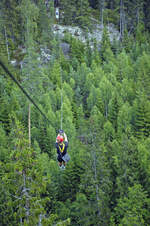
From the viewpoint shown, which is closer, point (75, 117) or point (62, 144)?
point (62, 144)

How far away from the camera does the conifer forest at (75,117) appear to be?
533 inches

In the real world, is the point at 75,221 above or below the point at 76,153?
below

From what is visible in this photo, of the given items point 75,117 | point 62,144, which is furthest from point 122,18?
point 62,144

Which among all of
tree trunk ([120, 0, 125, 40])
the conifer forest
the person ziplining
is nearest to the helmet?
the person ziplining

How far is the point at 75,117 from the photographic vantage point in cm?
3528

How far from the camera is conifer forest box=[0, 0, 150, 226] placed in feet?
44.4

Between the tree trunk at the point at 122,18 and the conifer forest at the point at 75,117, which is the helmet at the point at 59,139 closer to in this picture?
the conifer forest at the point at 75,117

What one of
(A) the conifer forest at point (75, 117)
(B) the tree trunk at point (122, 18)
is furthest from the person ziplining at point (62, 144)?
(B) the tree trunk at point (122, 18)

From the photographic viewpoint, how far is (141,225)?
47.3 feet

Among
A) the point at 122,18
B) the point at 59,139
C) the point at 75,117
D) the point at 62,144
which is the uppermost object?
the point at 122,18

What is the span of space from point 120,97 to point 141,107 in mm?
5368

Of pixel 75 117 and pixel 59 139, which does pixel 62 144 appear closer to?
pixel 59 139

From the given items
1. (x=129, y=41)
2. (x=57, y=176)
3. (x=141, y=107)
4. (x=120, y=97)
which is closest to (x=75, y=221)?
(x=57, y=176)

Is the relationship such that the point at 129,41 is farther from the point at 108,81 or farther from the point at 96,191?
the point at 96,191
